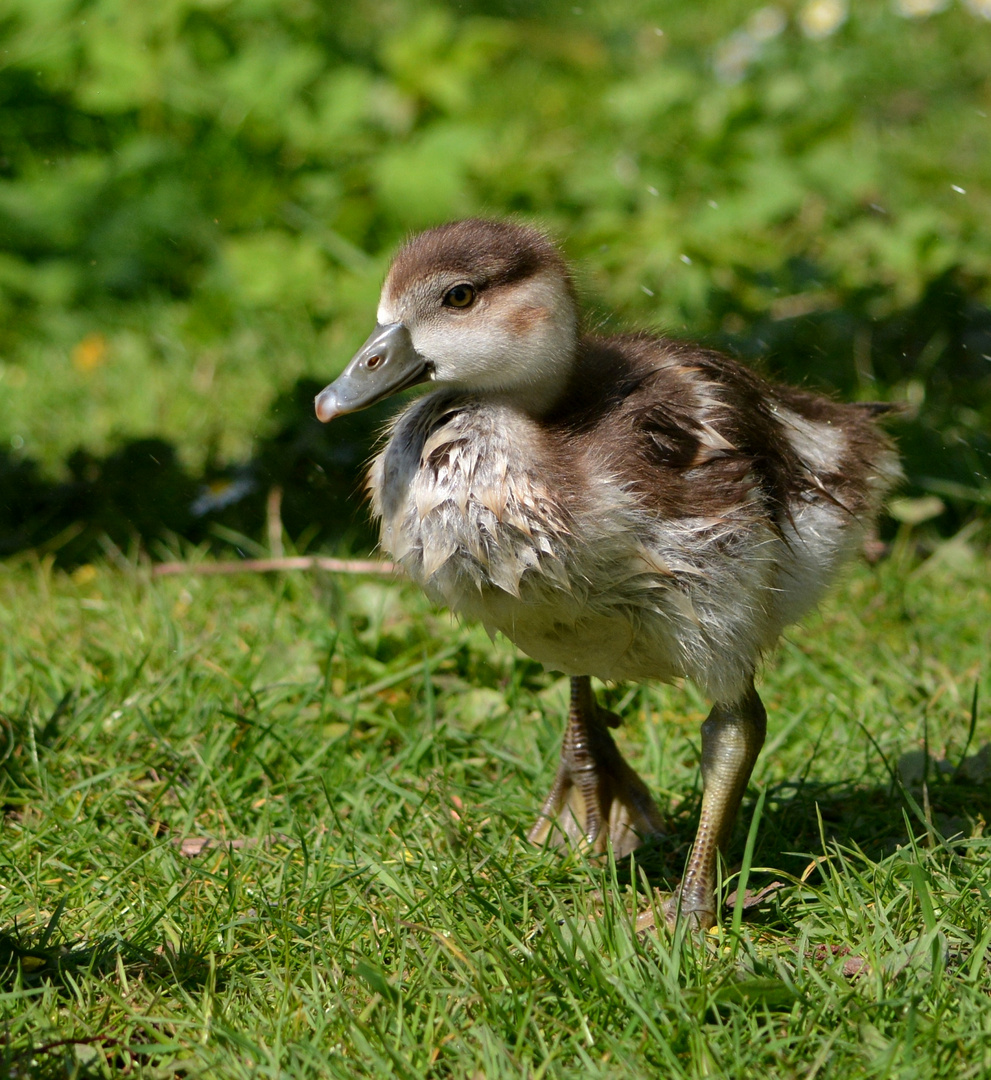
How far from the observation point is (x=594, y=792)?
334 cm

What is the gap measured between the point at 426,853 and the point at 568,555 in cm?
92

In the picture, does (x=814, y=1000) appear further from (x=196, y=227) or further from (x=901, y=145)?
(x=901, y=145)

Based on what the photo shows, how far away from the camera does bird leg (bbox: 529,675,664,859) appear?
132 inches

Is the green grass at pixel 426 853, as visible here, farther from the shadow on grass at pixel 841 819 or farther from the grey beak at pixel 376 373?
the grey beak at pixel 376 373

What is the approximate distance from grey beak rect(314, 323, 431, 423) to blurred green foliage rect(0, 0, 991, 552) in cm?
243

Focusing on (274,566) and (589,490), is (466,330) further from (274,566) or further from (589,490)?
(274,566)

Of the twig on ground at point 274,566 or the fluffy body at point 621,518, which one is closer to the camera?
the fluffy body at point 621,518

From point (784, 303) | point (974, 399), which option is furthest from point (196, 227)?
point (974, 399)

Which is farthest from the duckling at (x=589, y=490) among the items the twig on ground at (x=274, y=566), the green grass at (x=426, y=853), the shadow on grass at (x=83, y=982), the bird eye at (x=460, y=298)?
the twig on ground at (x=274, y=566)

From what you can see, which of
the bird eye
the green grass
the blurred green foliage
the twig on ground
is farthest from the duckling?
the blurred green foliage

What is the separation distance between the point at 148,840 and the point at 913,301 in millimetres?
4166

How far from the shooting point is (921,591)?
14.6 feet

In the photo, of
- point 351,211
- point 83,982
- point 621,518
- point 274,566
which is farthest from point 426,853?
point 351,211

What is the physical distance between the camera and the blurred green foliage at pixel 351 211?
5602 millimetres
